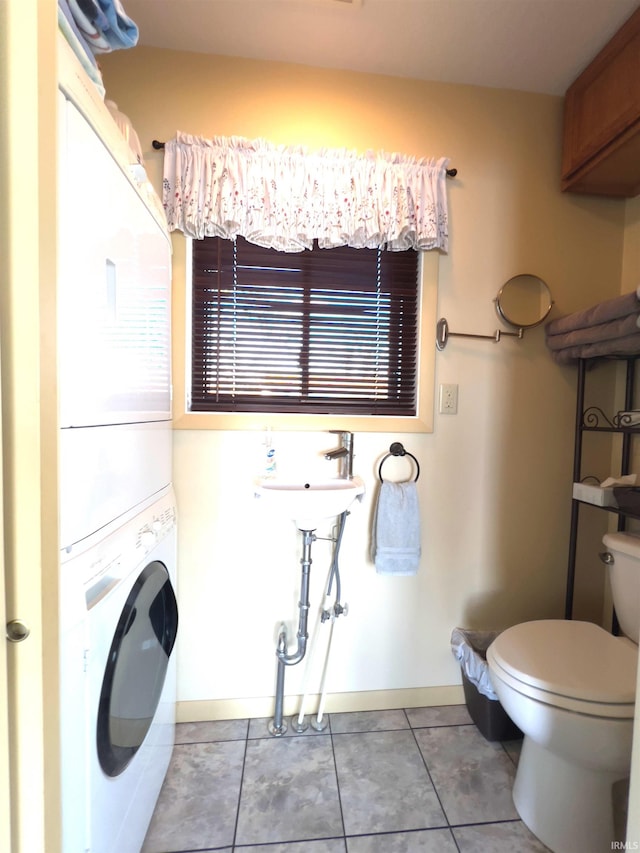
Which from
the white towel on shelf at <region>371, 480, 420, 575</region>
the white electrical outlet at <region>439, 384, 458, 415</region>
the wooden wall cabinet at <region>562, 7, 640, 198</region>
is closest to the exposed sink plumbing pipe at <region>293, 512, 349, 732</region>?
the white towel on shelf at <region>371, 480, 420, 575</region>

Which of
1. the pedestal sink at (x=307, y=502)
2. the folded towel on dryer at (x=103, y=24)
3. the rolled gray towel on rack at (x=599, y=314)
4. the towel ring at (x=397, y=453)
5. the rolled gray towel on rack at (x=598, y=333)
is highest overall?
the folded towel on dryer at (x=103, y=24)

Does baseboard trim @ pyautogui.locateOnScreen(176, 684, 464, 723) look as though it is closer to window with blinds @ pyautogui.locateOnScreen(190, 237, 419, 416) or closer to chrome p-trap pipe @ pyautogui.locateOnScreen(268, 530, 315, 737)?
chrome p-trap pipe @ pyautogui.locateOnScreen(268, 530, 315, 737)

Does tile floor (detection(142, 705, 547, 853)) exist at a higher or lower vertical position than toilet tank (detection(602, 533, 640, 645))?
lower

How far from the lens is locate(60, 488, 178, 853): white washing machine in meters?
0.63

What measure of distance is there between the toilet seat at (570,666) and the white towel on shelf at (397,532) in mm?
387

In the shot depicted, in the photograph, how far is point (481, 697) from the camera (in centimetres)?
140

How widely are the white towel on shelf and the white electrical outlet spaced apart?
372mm

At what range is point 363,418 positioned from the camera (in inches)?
58.5

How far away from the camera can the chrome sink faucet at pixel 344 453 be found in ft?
4.61

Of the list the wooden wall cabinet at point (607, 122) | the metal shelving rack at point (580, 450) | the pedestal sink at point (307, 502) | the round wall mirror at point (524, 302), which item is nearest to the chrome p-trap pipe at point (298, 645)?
the pedestal sink at point (307, 502)

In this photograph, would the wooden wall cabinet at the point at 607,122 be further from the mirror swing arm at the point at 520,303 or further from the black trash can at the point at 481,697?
the black trash can at the point at 481,697

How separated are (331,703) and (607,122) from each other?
2396mm

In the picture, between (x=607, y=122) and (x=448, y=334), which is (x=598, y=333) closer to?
(x=448, y=334)

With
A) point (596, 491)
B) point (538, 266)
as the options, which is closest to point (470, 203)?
point (538, 266)
